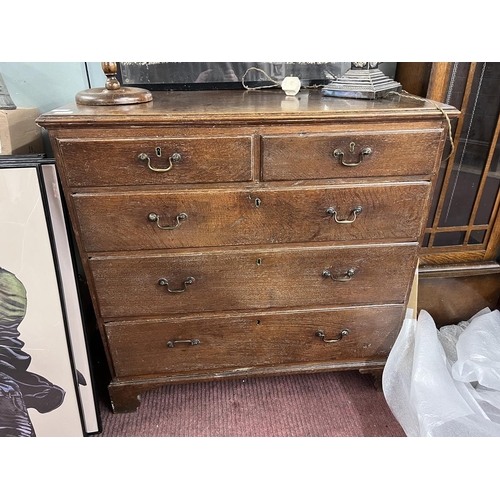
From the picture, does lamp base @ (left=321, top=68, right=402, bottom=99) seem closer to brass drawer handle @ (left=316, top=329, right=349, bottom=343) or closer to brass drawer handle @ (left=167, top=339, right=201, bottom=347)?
brass drawer handle @ (left=316, top=329, right=349, bottom=343)

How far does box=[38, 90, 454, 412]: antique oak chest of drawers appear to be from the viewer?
1.10 meters

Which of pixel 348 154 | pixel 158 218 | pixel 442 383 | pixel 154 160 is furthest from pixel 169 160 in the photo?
pixel 442 383

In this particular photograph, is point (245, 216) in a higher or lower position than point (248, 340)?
higher

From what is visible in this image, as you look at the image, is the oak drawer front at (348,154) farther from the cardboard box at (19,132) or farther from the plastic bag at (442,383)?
the cardboard box at (19,132)

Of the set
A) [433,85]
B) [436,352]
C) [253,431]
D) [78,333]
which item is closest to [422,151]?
[433,85]

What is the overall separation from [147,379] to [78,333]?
0.96ft

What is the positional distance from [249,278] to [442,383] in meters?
0.77

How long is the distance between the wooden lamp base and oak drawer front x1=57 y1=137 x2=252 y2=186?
0.61 feet

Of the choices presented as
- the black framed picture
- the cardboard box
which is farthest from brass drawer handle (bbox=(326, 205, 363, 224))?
the cardboard box

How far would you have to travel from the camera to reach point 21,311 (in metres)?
1.28

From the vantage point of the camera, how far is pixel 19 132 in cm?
132

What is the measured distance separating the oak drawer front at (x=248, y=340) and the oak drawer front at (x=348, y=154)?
490 mm

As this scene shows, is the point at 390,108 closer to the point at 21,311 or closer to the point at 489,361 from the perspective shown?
the point at 489,361

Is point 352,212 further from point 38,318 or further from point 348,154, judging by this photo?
point 38,318
